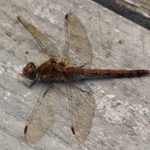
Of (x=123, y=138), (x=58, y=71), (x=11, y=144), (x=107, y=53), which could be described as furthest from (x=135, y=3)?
(x=11, y=144)

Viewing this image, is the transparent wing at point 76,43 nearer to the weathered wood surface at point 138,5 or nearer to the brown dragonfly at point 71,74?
the brown dragonfly at point 71,74

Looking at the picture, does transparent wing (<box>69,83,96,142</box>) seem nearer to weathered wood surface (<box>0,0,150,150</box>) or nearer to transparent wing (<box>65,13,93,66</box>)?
weathered wood surface (<box>0,0,150,150</box>)

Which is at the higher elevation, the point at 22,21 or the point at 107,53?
the point at 22,21

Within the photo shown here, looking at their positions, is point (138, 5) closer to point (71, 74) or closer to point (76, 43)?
point (76, 43)

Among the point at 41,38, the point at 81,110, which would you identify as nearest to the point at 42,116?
the point at 81,110

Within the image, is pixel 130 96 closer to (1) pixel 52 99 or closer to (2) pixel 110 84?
(2) pixel 110 84
